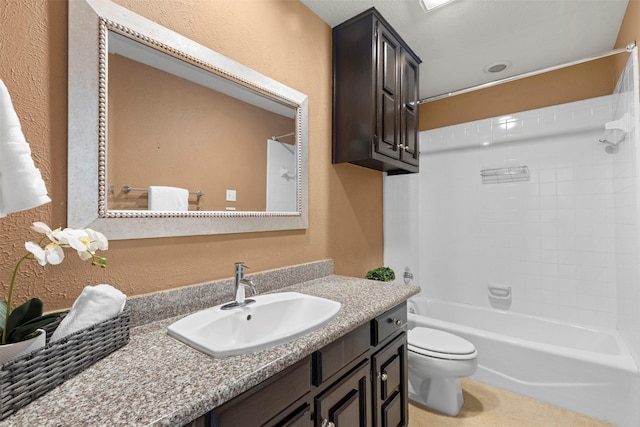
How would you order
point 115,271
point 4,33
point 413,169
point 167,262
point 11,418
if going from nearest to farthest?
point 11,418 < point 4,33 < point 115,271 < point 167,262 < point 413,169

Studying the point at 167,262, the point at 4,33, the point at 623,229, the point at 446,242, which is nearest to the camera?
the point at 4,33

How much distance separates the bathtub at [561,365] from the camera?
5.51 ft

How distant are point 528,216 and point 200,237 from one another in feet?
8.64

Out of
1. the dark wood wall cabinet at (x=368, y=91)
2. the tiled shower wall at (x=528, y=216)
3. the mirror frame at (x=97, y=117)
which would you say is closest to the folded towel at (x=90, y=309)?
the mirror frame at (x=97, y=117)

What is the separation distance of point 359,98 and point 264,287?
120 centimetres

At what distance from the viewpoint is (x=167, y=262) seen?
3.53 ft

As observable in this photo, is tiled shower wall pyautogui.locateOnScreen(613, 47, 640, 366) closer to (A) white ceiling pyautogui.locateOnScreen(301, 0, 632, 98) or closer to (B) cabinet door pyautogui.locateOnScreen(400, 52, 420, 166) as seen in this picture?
(A) white ceiling pyautogui.locateOnScreen(301, 0, 632, 98)

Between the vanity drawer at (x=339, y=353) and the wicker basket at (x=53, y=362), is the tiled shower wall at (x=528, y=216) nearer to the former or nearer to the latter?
the vanity drawer at (x=339, y=353)

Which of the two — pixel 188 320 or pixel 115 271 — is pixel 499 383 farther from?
pixel 115 271

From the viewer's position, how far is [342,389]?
100 cm

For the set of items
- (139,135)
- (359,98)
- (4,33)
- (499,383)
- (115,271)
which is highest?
(359,98)

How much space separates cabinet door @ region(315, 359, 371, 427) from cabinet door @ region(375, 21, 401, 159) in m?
1.19

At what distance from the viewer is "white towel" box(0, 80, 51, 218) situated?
1.84ft

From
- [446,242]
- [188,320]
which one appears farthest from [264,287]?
[446,242]
